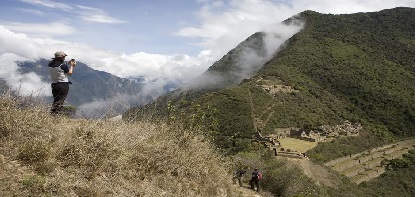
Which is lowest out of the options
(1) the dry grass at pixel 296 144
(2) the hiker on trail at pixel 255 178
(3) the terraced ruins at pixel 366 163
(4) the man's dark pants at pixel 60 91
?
(3) the terraced ruins at pixel 366 163

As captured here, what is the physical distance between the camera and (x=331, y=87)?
340 feet

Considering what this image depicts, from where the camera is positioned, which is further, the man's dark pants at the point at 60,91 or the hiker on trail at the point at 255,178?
the hiker on trail at the point at 255,178

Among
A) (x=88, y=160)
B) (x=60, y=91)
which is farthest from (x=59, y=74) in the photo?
(x=88, y=160)

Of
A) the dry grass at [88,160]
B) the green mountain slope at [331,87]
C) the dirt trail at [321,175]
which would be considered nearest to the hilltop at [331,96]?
the green mountain slope at [331,87]

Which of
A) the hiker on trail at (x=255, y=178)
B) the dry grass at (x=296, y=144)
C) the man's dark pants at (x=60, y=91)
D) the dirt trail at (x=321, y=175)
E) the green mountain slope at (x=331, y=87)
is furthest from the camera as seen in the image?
the green mountain slope at (x=331, y=87)

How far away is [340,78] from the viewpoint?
107625 mm

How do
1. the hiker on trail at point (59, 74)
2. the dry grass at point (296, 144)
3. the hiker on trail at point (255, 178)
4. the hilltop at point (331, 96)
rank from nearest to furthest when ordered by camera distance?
the hiker on trail at point (59, 74), the hiker on trail at point (255, 178), the dry grass at point (296, 144), the hilltop at point (331, 96)

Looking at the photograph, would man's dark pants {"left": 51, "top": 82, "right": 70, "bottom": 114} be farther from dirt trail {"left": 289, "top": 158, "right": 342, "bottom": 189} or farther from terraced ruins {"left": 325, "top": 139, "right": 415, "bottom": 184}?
terraced ruins {"left": 325, "top": 139, "right": 415, "bottom": 184}

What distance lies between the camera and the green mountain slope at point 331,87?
74.7m

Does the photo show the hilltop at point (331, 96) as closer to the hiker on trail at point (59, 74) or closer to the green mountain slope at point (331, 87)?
the green mountain slope at point (331, 87)

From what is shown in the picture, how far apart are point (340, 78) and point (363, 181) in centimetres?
5746

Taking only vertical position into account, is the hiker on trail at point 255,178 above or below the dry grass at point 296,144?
above

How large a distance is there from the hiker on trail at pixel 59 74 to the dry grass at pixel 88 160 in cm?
78

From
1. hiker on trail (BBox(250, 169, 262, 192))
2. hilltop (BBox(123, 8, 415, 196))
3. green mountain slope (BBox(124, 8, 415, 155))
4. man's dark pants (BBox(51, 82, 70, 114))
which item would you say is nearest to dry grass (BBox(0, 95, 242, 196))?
man's dark pants (BBox(51, 82, 70, 114))
